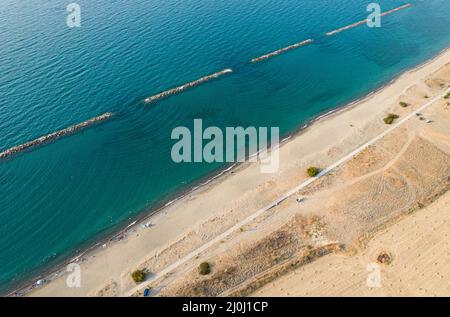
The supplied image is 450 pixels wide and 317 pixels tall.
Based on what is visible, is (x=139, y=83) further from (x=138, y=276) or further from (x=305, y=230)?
(x=305, y=230)

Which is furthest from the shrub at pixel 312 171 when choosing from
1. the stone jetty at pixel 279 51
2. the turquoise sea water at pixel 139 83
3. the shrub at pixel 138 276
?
the stone jetty at pixel 279 51

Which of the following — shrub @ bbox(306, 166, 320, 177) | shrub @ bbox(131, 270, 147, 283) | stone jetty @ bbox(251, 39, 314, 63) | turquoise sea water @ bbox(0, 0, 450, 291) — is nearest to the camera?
shrub @ bbox(131, 270, 147, 283)

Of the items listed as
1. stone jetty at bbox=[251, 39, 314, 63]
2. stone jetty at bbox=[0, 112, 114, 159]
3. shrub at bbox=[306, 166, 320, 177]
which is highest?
stone jetty at bbox=[251, 39, 314, 63]

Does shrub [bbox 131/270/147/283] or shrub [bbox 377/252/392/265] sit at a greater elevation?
shrub [bbox 131/270/147/283]

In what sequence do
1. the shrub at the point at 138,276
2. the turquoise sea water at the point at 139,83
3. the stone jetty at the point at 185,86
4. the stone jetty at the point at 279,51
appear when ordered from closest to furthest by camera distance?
the shrub at the point at 138,276 < the turquoise sea water at the point at 139,83 < the stone jetty at the point at 185,86 < the stone jetty at the point at 279,51

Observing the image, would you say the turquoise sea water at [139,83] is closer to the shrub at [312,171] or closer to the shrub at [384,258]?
the shrub at [312,171]

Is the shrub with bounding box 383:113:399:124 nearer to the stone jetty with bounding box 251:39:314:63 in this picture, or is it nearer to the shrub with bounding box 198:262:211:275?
the stone jetty with bounding box 251:39:314:63

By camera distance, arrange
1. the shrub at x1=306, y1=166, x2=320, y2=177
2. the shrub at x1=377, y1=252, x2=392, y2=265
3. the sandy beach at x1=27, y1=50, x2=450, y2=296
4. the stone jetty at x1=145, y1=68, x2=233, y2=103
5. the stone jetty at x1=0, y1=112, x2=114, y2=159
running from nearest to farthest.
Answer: the sandy beach at x1=27, y1=50, x2=450, y2=296, the shrub at x1=377, y1=252, x2=392, y2=265, the shrub at x1=306, y1=166, x2=320, y2=177, the stone jetty at x1=0, y1=112, x2=114, y2=159, the stone jetty at x1=145, y1=68, x2=233, y2=103

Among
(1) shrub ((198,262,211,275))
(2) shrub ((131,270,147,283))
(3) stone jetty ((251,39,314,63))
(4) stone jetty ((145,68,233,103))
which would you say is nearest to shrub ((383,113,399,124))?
(3) stone jetty ((251,39,314,63))
